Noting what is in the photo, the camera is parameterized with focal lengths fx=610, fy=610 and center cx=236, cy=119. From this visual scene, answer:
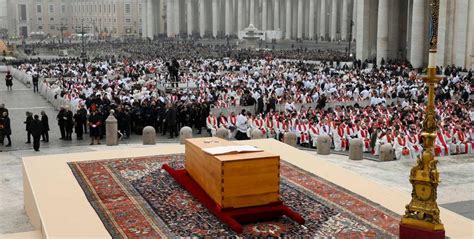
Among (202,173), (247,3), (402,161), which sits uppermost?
(247,3)

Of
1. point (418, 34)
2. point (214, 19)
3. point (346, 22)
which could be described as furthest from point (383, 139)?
point (214, 19)

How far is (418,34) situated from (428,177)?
40903 mm

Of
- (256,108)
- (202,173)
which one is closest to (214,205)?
(202,173)

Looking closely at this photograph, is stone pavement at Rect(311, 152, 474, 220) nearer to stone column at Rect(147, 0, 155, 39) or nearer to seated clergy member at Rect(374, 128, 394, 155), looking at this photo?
seated clergy member at Rect(374, 128, 394, 155)

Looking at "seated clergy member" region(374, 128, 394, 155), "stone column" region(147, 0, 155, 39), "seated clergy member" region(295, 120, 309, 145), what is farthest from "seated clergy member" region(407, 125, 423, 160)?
"stone column" region(147, 0, 155, 39)

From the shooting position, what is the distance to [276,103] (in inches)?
1140

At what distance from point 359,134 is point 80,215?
12.9 meters

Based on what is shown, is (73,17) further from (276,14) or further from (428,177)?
(428,177)

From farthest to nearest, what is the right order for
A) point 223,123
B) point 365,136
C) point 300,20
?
point 300,20 → point 223,123 → point 365,136

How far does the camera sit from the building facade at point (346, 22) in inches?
1718

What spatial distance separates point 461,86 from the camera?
32125mm

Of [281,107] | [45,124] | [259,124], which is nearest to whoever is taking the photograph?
[45,124]

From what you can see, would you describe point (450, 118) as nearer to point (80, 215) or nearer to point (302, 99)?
point (302, 99)

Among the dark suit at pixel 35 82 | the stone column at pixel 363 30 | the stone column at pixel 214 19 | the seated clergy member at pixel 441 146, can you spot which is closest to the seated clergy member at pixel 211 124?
the seated clergy member at pixel 441 146
